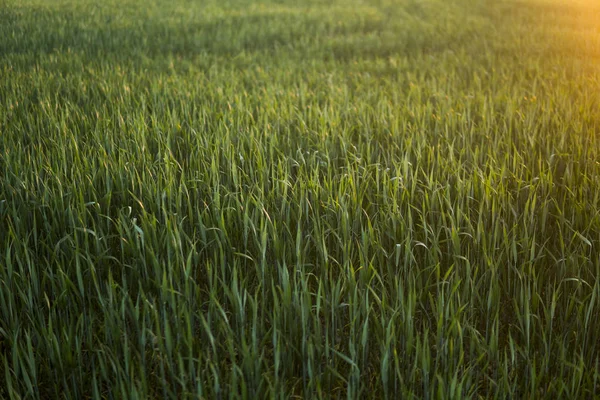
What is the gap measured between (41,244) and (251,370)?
1193 millimetres

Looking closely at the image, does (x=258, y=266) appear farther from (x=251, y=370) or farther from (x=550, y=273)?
(x=550, y=273)

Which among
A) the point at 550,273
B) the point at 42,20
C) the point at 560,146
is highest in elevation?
the point at 42,20

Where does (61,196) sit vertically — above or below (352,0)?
below

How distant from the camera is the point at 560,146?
3.04 m

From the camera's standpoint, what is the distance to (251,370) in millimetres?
1418

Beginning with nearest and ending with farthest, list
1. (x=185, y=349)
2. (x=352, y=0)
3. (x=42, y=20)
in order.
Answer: (x=185, y=349), (x=42, y=20), (x=352, y=0)

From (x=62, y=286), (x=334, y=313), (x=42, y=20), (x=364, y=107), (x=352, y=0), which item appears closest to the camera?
(x=334, y=313)

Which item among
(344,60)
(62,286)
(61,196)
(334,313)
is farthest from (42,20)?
(334,313)

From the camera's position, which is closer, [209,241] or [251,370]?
[251,370]

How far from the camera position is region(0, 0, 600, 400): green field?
1.56 m

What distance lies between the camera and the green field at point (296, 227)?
5.10 ft

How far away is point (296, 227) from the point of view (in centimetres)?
228

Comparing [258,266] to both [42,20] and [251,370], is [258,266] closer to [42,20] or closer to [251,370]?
[251,370]

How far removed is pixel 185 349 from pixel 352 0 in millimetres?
10188
